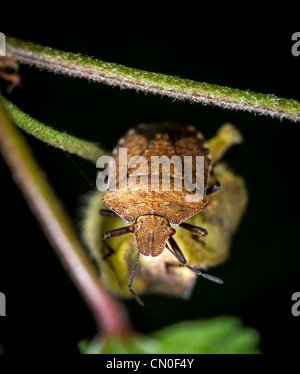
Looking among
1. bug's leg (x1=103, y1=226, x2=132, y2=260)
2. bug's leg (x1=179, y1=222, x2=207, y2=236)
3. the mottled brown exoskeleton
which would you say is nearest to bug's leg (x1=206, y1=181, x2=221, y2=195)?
the mottled brown exoskeleton

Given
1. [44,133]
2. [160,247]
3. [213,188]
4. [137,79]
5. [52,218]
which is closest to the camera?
[137,79]

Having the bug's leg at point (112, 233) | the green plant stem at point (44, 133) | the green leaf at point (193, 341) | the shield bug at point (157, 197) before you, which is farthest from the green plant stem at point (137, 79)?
the green leaf at point (193, 341)

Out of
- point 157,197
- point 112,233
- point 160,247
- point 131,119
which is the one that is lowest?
point 160,247

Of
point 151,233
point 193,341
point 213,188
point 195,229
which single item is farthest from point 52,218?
point 193,341

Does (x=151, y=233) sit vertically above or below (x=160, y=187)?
below

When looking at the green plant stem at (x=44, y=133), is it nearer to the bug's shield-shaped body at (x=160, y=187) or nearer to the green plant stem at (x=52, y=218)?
the green plant stem at (x=52, y=218)

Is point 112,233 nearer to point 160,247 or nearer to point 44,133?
point 160,247
